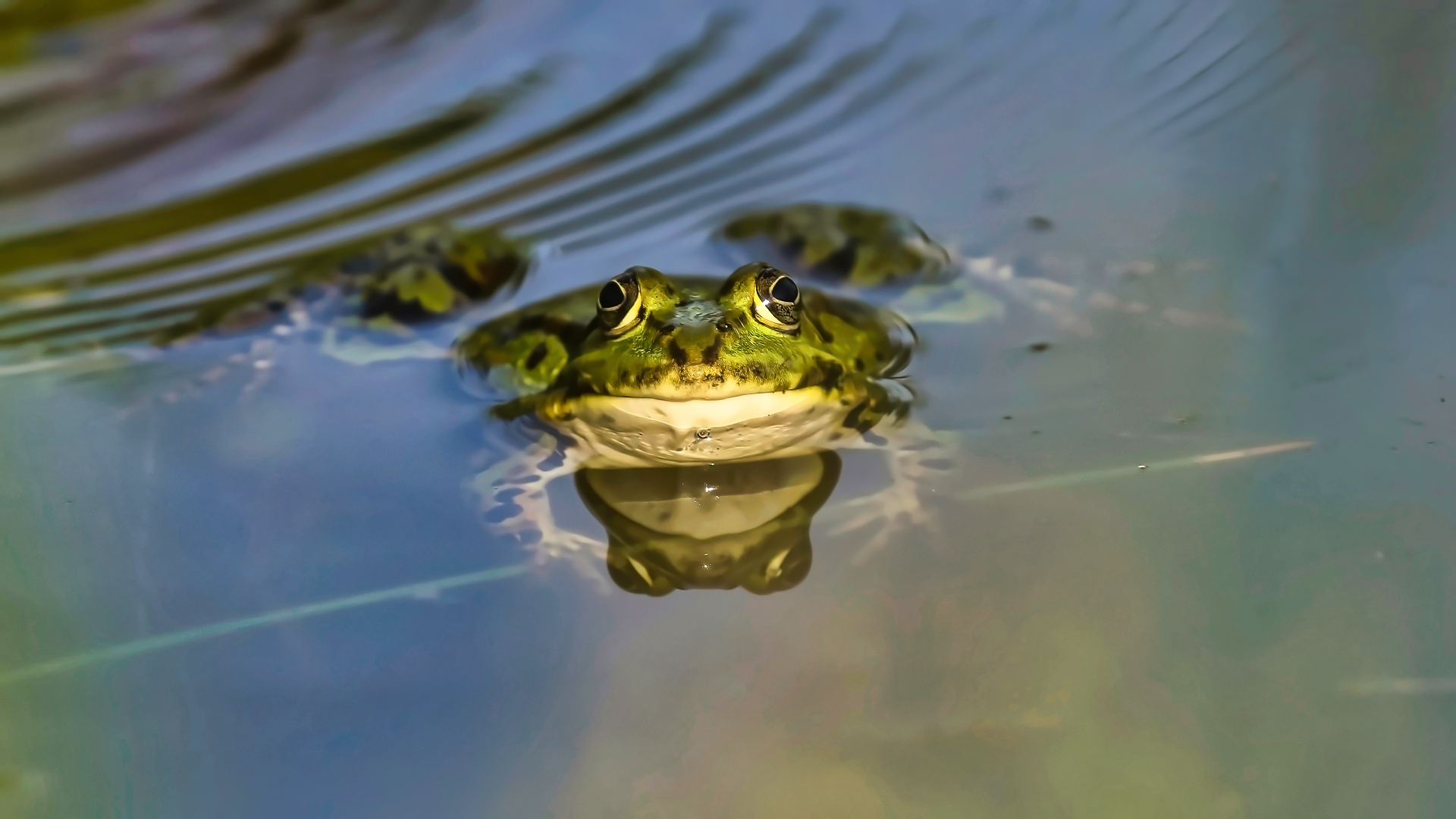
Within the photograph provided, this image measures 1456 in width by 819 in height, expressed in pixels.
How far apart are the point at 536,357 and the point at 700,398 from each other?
0.76 m

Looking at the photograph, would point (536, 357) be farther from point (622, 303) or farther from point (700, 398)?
point (700, 398)

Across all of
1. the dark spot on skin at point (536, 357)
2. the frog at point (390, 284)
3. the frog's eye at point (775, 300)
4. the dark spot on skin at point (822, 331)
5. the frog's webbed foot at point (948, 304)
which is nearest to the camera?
the frog's eye at point (775, 300)

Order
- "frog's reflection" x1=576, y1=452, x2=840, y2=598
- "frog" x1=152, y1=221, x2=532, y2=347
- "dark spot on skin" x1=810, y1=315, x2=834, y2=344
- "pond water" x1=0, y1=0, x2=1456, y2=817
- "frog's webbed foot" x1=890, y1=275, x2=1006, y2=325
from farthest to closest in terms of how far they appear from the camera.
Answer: "frog" x1=152, y1=221, x2=532, y2=347, "frog's webbed foot" x1=890, y1=275, x2=1006, y2=325, "dark spot on skin" x1=810, y1=315, x2=834, y2=344, "frog's reflection" x1=576, y1=452, x2=840, y2=598, "pond water" x1=0, y1=0, x2=1456, y2=817

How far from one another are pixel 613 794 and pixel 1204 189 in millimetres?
2519

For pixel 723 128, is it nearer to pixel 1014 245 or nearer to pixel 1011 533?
pixel 1014 245

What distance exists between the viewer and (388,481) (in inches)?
91.4

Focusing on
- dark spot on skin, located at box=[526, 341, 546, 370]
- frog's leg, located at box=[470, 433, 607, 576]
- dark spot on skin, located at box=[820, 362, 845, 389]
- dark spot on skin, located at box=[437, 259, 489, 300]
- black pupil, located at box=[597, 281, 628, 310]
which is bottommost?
frog's leg, located at box=[470, 433, 607, 576]

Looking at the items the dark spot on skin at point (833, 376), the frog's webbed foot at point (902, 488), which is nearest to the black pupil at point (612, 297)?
the dark spot on skin at point (833, 376)

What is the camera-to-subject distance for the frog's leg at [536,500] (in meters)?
2.13

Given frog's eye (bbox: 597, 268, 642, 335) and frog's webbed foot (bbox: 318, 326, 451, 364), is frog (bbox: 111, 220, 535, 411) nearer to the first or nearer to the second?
frog's webbed foot (bbox: 318, 326, 451, 364)

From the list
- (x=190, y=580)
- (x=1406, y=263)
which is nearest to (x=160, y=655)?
(x=190, y=580)

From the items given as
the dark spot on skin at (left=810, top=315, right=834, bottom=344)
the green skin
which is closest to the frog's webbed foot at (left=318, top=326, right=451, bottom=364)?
the green skin

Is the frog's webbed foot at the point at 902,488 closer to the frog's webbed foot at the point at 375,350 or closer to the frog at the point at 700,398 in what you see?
the frog at the point at 700,398

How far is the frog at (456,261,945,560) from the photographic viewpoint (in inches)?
82.2
